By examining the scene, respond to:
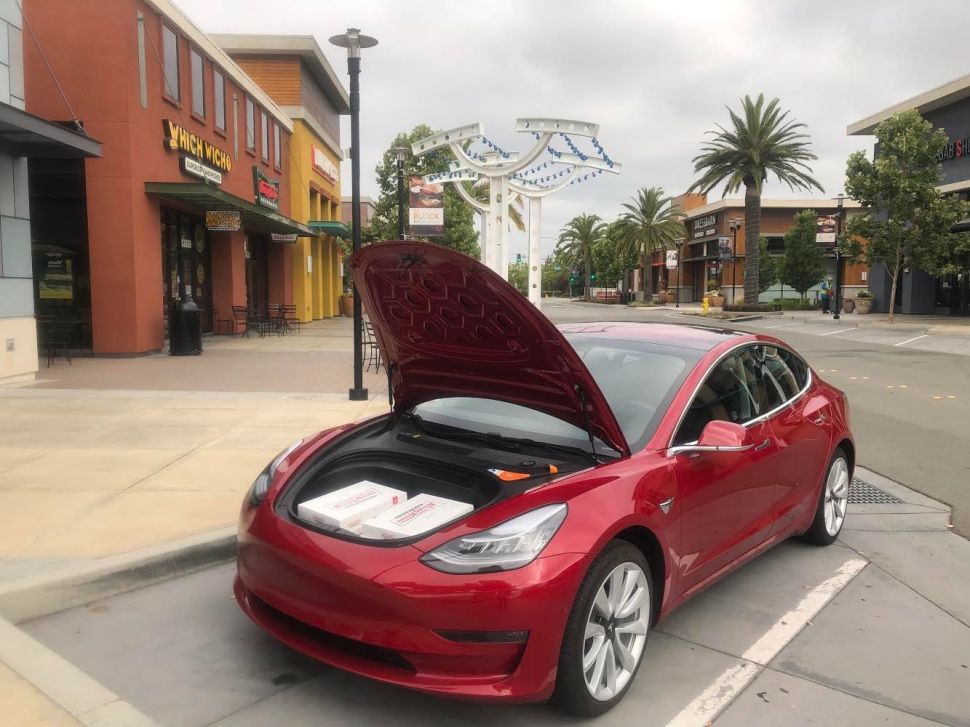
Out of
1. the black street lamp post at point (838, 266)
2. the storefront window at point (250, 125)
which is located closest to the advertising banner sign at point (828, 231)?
the black street lamp post at point (838, 266)

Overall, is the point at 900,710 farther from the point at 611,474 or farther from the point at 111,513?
the point at 111,513

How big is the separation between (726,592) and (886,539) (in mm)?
1742

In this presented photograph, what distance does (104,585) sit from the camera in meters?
4.18

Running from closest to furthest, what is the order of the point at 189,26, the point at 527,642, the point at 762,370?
1. the point at 527,642
2. the point at 762,370
3. the point at 189,26

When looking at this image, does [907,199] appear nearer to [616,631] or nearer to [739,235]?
[616,631]

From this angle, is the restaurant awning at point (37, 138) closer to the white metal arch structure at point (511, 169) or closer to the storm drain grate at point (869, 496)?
the white metal arch structure at point (511, 169)

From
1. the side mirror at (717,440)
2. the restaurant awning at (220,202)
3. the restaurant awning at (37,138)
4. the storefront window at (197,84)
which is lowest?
the side mirror at (717,440)

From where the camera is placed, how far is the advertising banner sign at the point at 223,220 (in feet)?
63.4

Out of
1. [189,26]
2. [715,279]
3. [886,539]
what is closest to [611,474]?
[886,539]

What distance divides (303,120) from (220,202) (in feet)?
43.4

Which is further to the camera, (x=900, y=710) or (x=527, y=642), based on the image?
(x=900, y=710)

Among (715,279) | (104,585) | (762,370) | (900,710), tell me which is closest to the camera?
(900,710)

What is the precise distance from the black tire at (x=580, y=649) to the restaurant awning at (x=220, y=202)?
15.2 meters

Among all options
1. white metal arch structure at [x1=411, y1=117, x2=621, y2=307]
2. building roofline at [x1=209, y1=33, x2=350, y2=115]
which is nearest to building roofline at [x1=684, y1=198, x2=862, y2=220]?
building roofline at [x1=209, y1=33, x2=350, y2=115]
